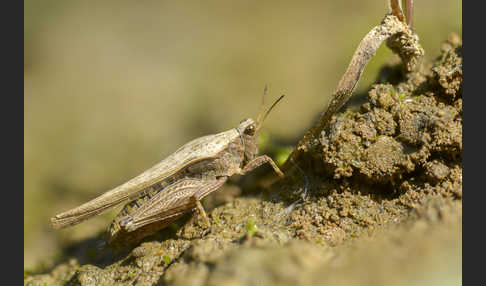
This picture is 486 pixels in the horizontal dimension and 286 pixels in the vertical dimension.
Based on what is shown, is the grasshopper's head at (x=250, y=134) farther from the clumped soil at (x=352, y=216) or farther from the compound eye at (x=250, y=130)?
the clumped soil at (x=352, y=216)

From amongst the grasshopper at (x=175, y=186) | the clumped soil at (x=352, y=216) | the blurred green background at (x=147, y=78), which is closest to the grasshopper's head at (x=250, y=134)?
the grasshopper at (x=175, y=186)

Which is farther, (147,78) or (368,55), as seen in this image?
(147,78)

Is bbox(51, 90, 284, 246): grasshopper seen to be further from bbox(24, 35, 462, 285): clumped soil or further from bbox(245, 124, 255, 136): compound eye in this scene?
bbox(24, 35, 462, 285): clumped soil

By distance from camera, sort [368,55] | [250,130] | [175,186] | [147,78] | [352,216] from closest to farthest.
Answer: [352,216] < [368,55] < [175,186] < [250,130] < [147,78]

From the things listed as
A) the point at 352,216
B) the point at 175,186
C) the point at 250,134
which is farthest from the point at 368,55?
the point at 175,186

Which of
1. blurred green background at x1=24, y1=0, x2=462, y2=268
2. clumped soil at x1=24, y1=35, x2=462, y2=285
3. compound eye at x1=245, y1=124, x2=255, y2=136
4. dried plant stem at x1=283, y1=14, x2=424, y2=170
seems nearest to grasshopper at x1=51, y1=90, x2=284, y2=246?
compound eye at x1=245, y1=124, x2=255, y2=136

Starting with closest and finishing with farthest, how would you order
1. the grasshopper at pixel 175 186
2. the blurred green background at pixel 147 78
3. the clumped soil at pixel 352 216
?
the clumped soil at pixel 352 216, the grasshopper at pixel 175 186, the blurred green background at pixel 147 78

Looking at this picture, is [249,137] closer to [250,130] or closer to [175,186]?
[250,130]
